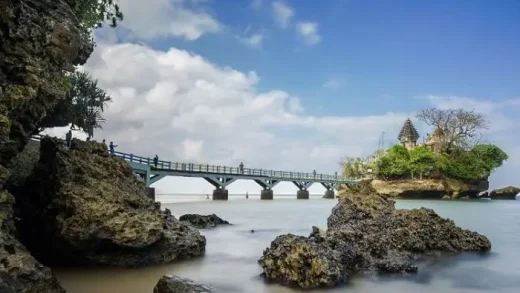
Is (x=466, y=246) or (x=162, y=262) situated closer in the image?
(x=162, y=262)

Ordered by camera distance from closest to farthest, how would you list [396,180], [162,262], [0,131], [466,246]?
[0,131]
[162,262]
[466,246]
[396,180]

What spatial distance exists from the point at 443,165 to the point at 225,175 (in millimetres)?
28293

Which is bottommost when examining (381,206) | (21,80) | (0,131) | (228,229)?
(228,229)

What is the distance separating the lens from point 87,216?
711cm

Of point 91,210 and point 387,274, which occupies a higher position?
point 91,210

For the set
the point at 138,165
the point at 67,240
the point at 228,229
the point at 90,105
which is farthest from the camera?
the point at 138,165

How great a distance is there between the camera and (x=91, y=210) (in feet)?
23.7

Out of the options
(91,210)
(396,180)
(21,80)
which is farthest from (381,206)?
(396,180)

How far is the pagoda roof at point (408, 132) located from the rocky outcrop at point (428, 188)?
58.5ft

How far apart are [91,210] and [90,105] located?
13408mm

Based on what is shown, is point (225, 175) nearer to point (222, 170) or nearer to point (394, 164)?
point (222, 170)

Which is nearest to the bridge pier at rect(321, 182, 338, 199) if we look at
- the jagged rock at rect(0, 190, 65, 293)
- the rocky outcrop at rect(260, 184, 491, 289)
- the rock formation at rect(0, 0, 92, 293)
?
the rocky outcrop at rect(260, 184, 491, 289)

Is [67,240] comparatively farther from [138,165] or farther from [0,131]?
[138,165]

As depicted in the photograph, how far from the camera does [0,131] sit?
5.38m
